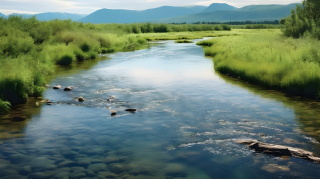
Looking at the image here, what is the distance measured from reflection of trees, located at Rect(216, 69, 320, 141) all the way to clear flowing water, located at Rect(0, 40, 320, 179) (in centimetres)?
4

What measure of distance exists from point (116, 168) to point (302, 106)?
1015cm

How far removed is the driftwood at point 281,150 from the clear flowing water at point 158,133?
283mm

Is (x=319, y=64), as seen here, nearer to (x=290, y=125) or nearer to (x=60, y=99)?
(x=290, y=125)

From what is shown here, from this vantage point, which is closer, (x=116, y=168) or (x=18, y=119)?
(x=116, y=168)

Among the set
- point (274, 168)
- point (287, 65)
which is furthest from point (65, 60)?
point (274, 168)

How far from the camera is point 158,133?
11.0 metres

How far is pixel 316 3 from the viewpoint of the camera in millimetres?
30500

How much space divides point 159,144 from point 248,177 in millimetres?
3276

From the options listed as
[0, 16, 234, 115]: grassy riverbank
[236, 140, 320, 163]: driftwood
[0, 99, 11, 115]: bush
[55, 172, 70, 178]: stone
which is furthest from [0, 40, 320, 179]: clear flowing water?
[0, 16, 234, 115]: grassy riverbank

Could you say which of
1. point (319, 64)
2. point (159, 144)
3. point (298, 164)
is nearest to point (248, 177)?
point (298, 164)

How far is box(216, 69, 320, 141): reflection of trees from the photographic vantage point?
442 inches

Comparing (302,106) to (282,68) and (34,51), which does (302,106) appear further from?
(34,51)

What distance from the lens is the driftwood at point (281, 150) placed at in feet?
28.8

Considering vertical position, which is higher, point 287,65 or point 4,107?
point 287,65
